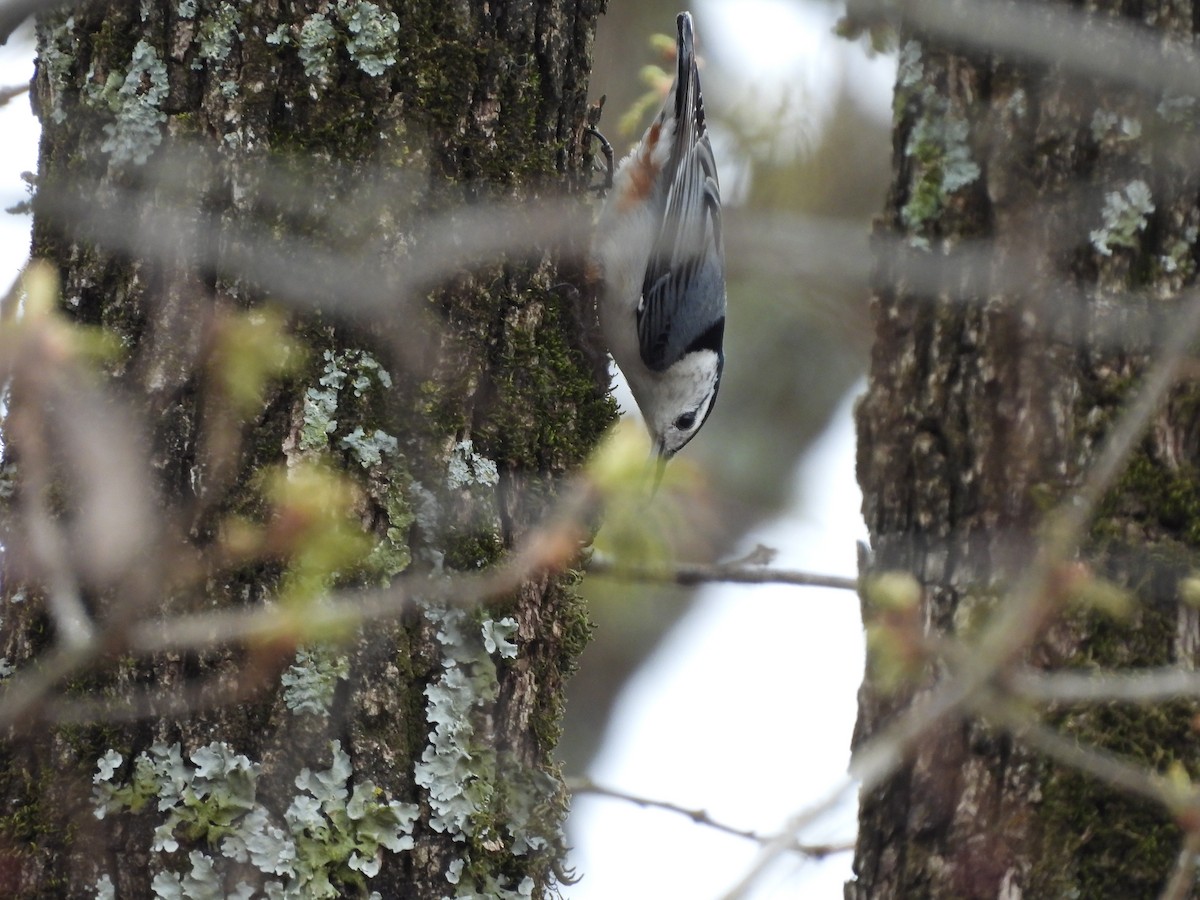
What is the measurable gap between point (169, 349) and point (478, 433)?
463 mm

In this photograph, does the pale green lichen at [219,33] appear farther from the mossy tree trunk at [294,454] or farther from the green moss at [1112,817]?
the green moss at [1112,817]

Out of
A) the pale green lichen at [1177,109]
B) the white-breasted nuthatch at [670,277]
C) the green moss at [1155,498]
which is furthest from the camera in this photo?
the white-breasted nuthatch at [670,277]

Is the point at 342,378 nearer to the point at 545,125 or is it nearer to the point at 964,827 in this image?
the point at 545,125

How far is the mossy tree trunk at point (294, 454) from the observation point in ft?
5.97

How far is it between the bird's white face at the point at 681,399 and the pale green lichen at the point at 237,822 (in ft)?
6.07

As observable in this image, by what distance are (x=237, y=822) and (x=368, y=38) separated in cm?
114

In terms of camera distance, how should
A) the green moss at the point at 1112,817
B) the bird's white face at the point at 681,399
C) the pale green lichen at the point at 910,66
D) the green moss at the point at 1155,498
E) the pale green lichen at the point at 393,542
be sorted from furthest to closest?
the bird's white face at the point at 681,399 → the pale green lichen at the point at 910,66 → the green moss at the point at 1155,498 → the green moss at the point at 1112,817 → the pale green lichen at the point at 393,542

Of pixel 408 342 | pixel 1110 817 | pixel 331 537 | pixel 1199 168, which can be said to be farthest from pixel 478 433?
pixel 1199 168

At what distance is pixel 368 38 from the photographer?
2059mm

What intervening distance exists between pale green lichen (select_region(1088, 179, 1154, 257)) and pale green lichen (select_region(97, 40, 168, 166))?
5.34ft

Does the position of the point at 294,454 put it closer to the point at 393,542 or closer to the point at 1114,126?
the point at 393,542

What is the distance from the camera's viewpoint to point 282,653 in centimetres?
179

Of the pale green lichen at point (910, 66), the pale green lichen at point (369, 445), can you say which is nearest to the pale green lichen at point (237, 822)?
the pale green lichen at point (369, 445)

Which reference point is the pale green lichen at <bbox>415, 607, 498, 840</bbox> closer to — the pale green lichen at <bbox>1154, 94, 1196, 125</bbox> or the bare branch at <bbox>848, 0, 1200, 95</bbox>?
the bare branch at <bbox>848, 0, 1200, 95</bbox>
